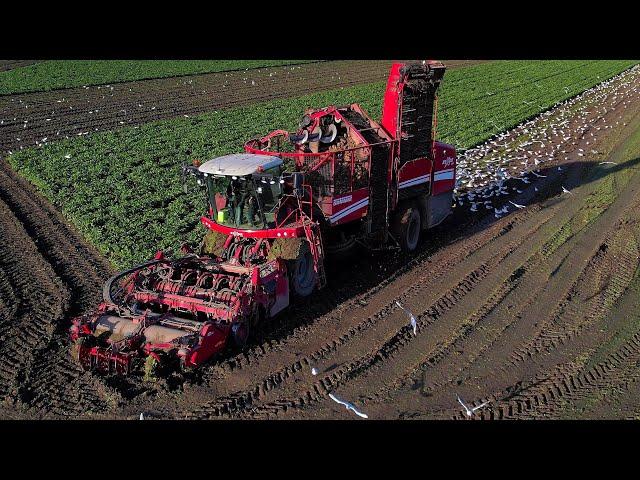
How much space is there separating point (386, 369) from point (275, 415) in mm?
1828

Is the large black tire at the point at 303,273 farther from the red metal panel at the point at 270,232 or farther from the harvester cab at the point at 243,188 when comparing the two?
the harvester cab at the point at 243,188

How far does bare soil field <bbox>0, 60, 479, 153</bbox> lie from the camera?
25.3 metres

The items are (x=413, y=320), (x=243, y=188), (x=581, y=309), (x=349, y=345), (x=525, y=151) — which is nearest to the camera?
(x=349, y=345)

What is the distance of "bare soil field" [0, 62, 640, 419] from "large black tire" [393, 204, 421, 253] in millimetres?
281

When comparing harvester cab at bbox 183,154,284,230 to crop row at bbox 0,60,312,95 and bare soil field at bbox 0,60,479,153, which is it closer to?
bare soil field at bbox 0,60,479,153

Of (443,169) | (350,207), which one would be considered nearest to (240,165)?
(350,207)

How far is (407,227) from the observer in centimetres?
1315

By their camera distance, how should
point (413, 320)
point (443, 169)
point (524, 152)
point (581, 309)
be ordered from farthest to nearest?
point (524, 152), point (443, 169), point (581, 309), point (413, 320)

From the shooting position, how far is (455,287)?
11.5 metres

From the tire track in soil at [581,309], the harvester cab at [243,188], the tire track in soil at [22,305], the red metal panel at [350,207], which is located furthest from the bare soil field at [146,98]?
the tire track in soil at [581,309]

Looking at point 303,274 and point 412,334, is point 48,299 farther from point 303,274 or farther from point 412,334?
point 412,334

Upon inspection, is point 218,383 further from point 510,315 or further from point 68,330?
point 510,315

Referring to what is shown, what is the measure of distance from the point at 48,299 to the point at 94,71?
106 ft

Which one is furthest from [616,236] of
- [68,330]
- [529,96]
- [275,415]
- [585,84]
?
[585,84]
